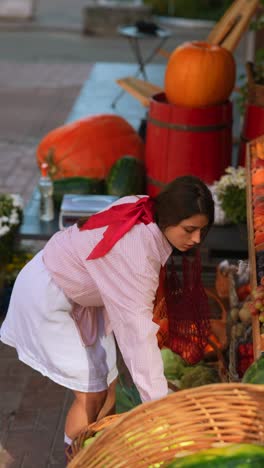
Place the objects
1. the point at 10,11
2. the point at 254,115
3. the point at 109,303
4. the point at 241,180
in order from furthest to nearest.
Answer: the point at 10,11 < the point at 254,115 < the point at 241,180 < the point at 109,303

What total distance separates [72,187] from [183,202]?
3.22 m

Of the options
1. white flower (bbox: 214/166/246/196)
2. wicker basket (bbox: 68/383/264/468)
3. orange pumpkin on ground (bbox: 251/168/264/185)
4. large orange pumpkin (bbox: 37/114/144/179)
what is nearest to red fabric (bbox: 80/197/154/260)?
wicker basket (bbox: 68/383/264/468)

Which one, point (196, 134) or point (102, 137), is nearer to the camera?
point (196, 134)

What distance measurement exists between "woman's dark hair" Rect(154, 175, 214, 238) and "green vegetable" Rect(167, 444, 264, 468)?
3.69 ft

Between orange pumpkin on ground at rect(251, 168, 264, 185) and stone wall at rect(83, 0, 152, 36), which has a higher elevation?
orange pumpkin on ground at rect(251, 168, 264, 185)

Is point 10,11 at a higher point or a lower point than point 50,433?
lower

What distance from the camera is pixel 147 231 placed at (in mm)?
3285

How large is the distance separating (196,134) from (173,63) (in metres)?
0.53

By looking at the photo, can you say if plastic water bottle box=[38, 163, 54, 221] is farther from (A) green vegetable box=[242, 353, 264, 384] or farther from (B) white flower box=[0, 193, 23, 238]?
(A) green vegetable box=[242, 353, 264, 384]

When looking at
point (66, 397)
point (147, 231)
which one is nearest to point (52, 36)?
point (66, 397)

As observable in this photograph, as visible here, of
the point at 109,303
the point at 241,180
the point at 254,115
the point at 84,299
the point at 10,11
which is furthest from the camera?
Result: the point at 10,11

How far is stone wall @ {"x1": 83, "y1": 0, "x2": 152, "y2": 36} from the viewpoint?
16.5 metres

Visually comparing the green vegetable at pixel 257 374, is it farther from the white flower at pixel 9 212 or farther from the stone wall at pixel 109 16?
the stone wall at pixel 109 16

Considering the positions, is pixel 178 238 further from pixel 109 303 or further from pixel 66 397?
pixel 66 397
